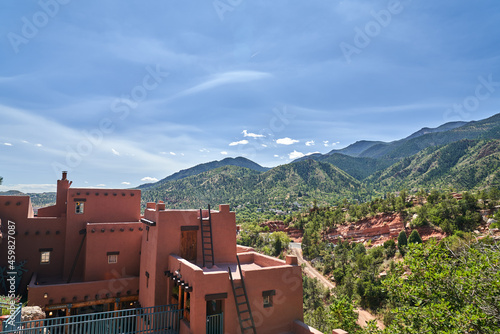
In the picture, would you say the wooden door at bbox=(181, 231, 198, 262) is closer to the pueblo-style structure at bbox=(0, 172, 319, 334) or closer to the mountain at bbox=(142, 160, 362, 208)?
the pueblo-style structure at bbox=(0, 172, 319, 334)

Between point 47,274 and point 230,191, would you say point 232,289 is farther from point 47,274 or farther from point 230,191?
point 230,191

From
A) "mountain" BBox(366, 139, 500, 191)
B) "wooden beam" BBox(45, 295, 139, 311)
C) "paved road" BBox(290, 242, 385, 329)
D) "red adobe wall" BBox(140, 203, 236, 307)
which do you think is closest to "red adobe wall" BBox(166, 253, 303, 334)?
"red adobe wall" BBox(140, 203, 236, 307)

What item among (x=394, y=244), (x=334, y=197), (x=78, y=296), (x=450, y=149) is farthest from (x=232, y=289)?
(x=450, y=149)

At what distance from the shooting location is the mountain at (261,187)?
117500 millimetres

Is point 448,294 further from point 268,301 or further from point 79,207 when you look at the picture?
point 79,207

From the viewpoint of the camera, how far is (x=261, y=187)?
13625cm

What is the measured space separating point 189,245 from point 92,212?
9776 mm

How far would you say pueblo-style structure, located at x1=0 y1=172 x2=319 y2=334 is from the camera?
996 centimetres

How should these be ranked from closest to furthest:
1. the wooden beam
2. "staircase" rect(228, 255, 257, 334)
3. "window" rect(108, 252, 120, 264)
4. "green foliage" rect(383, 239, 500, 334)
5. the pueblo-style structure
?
"green foliage" rect(383, 239, 500, 334)
"staircase" rect(228, 255, 257, 334)
the pueblo-style structure
the wooden beam
"window" rect(108, 252, 120, 264)

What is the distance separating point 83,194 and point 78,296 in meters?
6.35

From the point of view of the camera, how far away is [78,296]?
52.4 feet

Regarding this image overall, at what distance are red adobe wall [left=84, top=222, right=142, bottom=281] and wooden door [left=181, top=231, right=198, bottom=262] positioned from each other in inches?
269

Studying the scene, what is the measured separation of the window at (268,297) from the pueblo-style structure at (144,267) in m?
0.04

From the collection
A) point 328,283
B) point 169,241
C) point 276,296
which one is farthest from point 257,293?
point 328,283
